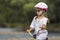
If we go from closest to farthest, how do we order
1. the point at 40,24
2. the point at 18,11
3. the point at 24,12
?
1. the point at 40,24
2. the point at 24,12
3. the point at 18,11

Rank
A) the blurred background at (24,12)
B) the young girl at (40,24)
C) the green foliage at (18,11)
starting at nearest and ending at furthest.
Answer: the young girl at (40,24) < the blurred background at (24,12) < the green foliage at (18,11)

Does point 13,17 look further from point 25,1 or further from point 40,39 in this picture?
point 40,39

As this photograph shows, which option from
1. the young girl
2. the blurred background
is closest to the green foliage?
the blurred background

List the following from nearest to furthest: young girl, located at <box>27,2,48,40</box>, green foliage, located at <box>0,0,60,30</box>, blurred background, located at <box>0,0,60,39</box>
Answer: young girl, located at <box>27,2,48,40</box>
blurred background, located at <box>0,0,60,39</box>
green foliage, located at <box>0,0,60,30</box>

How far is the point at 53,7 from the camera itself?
38.9 m

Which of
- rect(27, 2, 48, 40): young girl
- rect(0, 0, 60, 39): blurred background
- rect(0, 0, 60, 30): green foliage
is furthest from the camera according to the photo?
rect(0, 0, 60, 30): green foliage

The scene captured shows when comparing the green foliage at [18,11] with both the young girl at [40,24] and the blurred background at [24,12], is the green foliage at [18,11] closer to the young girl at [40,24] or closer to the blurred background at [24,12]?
the blurred background at [24,12]

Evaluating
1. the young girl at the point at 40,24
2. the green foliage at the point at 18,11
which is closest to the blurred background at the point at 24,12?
the green foliage at the point at 18,11

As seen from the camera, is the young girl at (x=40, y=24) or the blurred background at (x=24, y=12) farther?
the blurred background at (x=24, y=12)

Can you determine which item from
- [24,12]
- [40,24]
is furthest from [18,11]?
[40,24]

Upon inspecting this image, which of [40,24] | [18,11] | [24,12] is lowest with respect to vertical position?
[40,24]

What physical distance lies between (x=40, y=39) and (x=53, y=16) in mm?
34074

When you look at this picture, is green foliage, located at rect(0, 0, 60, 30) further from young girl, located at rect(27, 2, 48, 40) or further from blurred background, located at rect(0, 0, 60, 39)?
young girl, located at rect(27, 2, 48, 40)

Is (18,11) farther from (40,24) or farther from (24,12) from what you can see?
(40,24)
